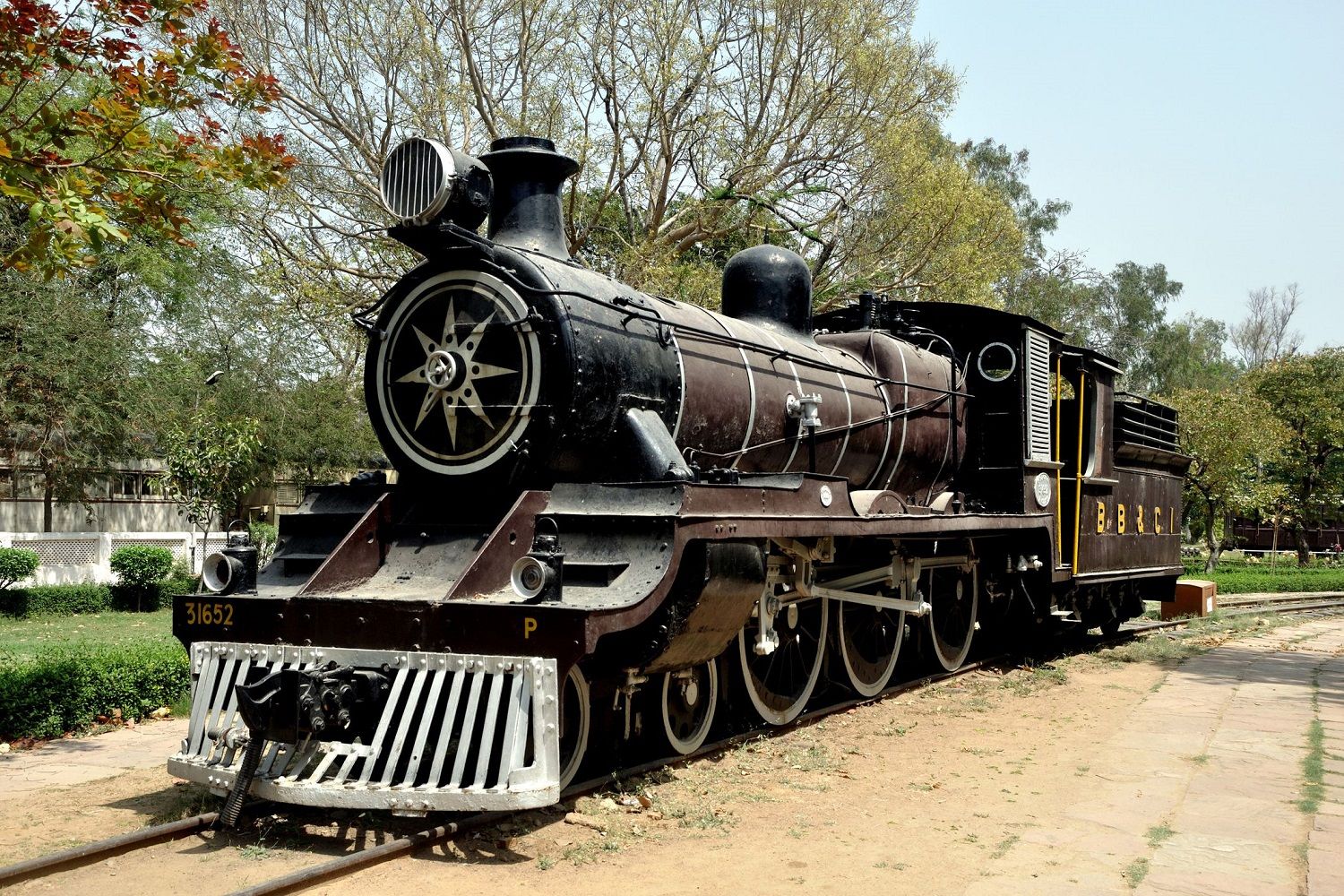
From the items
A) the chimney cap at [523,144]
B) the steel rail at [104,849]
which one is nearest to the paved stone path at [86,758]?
the steel rail at [104,849]

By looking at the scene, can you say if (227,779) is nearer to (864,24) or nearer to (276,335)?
(864,24)

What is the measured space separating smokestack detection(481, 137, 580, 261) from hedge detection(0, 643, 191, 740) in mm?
3769

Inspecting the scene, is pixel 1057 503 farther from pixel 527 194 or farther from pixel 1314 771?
pixel 527 194

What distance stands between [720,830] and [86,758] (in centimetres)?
410

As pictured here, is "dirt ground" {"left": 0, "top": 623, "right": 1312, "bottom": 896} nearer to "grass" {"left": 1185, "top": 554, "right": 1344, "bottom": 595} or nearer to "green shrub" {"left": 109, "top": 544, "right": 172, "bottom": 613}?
"green shrub" {"left": 109, "top": 544, "right": 172, "bottom": 613}

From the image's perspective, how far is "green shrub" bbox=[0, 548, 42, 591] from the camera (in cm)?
1659

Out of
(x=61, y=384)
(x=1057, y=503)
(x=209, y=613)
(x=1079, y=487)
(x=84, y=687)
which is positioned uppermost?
(x=61, y=384)

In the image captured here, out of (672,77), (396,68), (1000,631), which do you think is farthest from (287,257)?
(1000,631)

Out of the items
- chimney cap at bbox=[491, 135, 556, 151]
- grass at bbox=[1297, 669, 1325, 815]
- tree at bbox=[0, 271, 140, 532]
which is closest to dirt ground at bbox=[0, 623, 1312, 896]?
grass at bbox=[1297, 669, 1325, 815]

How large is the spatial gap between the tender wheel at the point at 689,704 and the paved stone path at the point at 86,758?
2.90 metres

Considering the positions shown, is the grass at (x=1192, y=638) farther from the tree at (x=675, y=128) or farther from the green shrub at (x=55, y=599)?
the green shrub at (x=55, y=599)

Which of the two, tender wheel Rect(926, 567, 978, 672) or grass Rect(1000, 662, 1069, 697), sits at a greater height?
tender wheel Rect(926, 567, 978, 672)

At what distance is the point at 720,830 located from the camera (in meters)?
5.04

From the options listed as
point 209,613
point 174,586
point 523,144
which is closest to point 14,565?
point 174,586
